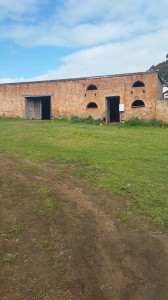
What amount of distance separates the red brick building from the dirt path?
1885 cm

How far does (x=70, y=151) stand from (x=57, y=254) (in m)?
8.76

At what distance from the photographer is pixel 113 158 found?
1326 cm

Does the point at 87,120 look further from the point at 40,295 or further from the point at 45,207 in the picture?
the point at 40,295

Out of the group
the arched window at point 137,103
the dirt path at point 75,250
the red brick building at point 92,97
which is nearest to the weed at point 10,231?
the dirt path at point 75,250

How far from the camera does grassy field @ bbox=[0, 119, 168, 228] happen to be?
28.9 ft

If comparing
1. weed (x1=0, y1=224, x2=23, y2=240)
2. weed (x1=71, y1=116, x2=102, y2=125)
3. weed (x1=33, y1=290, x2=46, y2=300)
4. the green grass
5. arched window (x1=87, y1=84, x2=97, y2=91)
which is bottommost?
weed (x1=33, y1=290, x2=46, y2=300)

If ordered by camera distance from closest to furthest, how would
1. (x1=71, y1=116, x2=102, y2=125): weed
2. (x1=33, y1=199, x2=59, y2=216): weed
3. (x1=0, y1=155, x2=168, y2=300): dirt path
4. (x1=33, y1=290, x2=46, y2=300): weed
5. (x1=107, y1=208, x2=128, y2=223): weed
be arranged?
(x1=33, y1=290, x2=46, y2=300): weed → (x1=0, y1=155, x2=168, y2=300): dirt path → (x1=107, y1=208, x2=128, y2=223): weed → (x1=33, y1=199, x2=59, y2=216): weed → (x1=71, y1=116, x2=102, y2=125): weed

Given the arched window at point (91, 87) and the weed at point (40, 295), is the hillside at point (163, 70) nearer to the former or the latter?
the arched window at point (91, 87)

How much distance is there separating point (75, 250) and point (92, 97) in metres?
23.3

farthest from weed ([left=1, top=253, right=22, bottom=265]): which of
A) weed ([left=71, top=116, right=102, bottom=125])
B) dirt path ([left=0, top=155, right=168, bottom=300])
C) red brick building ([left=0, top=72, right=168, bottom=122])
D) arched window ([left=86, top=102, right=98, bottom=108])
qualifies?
arched window ([left=86, top=102, right=98, bottom=108])

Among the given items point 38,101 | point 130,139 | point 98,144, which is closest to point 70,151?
point 98,144

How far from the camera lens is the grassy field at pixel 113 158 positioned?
8812 millimetres

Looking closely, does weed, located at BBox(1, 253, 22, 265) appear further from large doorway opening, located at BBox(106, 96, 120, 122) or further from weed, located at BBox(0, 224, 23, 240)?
large doorway opening, located at BBox(106, 96, 120, 122)

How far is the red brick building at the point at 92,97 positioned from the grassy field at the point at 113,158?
261 inches
